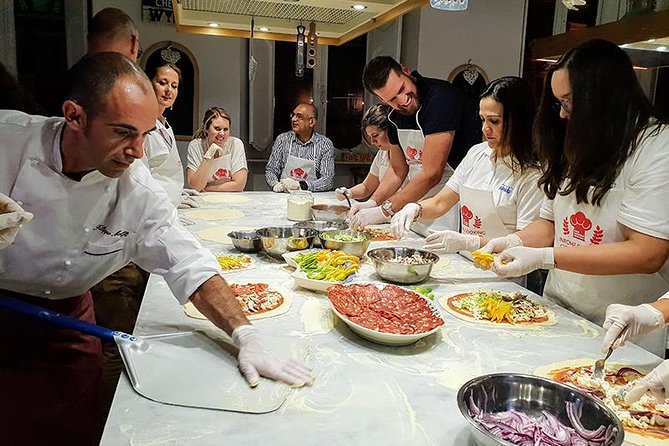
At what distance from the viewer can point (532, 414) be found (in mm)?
1264

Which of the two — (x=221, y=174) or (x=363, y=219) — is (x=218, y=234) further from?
(x=221, y=174)

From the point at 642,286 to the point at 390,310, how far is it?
0.95 m

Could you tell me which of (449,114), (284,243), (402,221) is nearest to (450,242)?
(402,221)

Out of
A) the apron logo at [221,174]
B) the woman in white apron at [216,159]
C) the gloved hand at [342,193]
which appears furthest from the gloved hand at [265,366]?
the apron logo at [221,174]

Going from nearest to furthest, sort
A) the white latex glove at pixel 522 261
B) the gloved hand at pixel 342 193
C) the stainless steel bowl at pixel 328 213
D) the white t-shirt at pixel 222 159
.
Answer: the white latex glove at pixel 522 261, the stainless steel bowl at pixel 328 213, the gloved hand at pixel 342 193, the white t-shirt at pixel 222 159

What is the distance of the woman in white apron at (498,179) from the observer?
262cm

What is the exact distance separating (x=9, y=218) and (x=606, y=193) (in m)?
1.90

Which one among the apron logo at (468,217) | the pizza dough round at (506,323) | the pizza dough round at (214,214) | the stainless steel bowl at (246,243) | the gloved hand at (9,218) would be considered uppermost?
the gloved hand at (9,218)

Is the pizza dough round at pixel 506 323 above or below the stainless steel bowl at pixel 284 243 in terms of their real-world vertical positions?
below

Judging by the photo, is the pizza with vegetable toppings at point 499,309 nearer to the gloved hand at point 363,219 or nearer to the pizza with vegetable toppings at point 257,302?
the pizza with vegetable toppings at point 257,302

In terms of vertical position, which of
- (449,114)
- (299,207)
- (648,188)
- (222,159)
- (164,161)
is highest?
(449,114)

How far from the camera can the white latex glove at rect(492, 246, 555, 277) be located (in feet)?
6.63

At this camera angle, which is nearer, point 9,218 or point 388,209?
point 9,218

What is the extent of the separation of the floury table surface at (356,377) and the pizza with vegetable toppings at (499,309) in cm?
6
